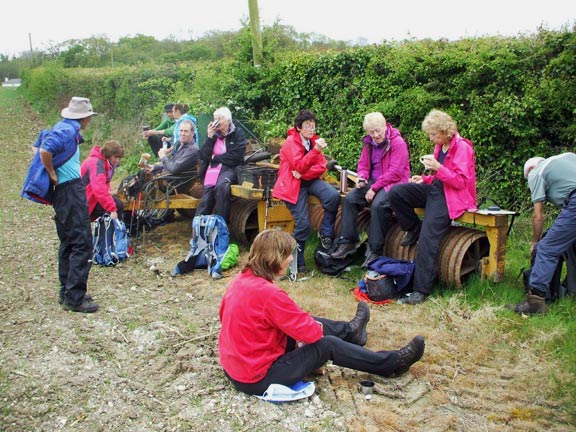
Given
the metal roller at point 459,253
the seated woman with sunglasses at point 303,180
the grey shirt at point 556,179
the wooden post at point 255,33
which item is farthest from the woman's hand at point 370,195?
the wooden post at point 255,33

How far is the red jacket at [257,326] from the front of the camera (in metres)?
4.13

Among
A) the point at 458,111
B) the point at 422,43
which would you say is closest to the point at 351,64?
the point at 422,43

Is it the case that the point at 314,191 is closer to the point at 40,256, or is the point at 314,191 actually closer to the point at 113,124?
the point at 40,256

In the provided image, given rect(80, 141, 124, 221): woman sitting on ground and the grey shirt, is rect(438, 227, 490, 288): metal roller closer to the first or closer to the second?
the grey shirt

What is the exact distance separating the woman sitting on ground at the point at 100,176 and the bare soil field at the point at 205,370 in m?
1.04

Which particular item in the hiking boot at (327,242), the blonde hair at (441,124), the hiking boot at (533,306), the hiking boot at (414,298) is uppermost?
the blonde hair at (441,124)

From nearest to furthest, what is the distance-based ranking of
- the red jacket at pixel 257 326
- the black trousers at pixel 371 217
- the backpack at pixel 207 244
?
1. the red jacket at pixel 257 326
2. the black trousers at pixel 371 217
3. the backpack at pixel 207 244

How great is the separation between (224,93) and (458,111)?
658 centimetres

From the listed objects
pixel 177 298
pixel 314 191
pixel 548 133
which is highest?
pixel 548 133

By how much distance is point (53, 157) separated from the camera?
5891 mm

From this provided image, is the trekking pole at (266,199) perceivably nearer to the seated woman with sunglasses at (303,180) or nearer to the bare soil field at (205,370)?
the seated woman with sunglasses at (303,180)

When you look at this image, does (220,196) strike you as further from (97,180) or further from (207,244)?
(97,180)

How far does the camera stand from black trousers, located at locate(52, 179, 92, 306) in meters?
6.03

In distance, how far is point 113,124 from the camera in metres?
21.0
